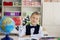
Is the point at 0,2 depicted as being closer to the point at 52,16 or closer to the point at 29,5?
the point at 29,5

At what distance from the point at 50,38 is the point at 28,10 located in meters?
2.36

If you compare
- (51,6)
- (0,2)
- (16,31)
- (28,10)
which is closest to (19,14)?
(28,10)

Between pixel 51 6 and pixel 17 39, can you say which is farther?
pixel 51 6

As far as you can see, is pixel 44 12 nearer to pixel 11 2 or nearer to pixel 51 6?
pixel 51 6

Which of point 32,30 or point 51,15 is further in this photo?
point 51,15

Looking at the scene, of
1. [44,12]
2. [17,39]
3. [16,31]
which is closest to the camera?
[17,39]

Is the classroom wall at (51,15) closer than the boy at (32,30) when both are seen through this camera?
No

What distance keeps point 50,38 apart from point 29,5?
2181mm

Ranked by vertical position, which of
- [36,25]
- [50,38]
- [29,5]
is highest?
[29,5]

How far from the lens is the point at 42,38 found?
2.05m

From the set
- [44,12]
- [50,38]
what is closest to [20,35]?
[50,38]

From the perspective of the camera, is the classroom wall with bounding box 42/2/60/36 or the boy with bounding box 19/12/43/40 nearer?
the boy with bounding box 19/12/43/40

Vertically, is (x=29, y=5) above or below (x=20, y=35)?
above

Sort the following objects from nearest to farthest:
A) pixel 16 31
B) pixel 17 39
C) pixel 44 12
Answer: pixel 17 39 → pixel 16 31 → pixel 44 12
